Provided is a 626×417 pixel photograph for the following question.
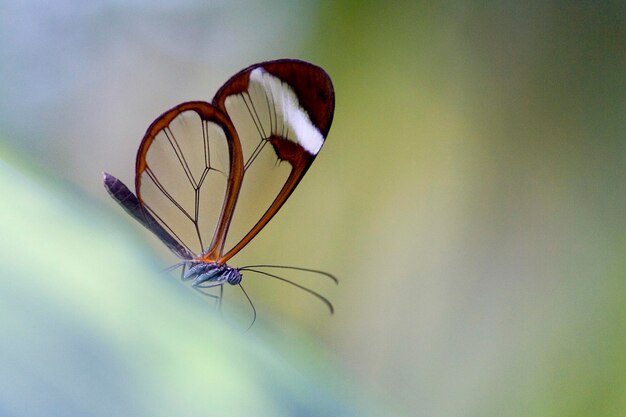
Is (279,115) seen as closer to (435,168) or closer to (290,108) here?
(290,108)

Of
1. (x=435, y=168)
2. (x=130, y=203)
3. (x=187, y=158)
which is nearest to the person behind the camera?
(x=130, y=203)

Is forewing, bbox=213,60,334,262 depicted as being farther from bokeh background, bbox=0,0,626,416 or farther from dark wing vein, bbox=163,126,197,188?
bokeh background, bbox=0,0,626,416

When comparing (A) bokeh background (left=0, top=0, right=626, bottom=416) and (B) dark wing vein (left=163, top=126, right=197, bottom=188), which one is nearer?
(B) dark wing vein (left=163, top=126, right=197, bottom=188)

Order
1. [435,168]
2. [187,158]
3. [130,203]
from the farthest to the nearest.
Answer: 1. [435,168]
2. [187,158]
3. [130,203]

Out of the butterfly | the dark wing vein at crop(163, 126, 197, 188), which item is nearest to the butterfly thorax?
the butterfly

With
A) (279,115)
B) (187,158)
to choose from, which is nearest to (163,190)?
(187,158)

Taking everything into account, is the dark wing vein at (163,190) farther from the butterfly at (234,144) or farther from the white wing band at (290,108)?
the white wing band at (290,108)

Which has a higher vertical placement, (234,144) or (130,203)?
(234,144)
